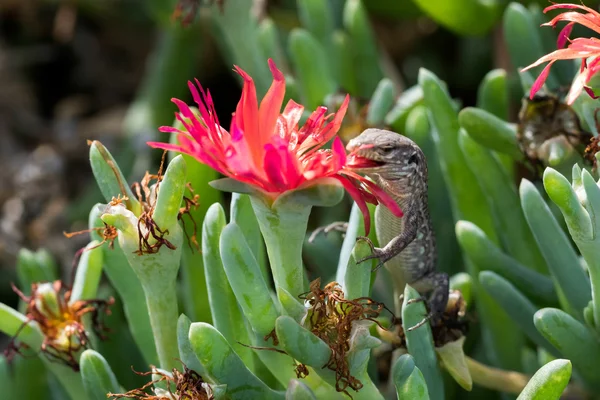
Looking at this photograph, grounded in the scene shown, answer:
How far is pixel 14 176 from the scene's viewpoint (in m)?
1.76

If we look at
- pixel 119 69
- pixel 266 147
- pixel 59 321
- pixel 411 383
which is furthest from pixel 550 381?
pixel 119 69

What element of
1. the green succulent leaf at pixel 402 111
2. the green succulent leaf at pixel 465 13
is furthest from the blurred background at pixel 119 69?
the green succulent leaf at pixel 402 111

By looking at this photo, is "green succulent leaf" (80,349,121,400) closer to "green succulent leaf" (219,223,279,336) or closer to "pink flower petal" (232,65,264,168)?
"green succulent leaf" (219,223,279,336)

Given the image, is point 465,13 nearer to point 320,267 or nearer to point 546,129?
point 546,129

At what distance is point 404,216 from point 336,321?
0.60ft

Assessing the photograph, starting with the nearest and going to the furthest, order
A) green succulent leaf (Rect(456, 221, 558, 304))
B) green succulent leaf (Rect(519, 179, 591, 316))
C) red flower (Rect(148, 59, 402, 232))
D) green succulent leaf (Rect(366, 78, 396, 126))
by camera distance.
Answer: red flower (Rect(148, 59, 402, 232)), green succulent leaf (Rect(519, 179, 591, 316)), green succulent leaf (Rect(456, 221, 558, 304)), green succulent leaf (Rect(366, 78, 396, 126))

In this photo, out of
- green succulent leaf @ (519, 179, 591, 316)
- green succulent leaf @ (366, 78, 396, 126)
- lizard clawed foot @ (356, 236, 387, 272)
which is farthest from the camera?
green succulent leaf @ (366, 78, 396, 126)

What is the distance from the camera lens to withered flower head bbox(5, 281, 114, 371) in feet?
3.18

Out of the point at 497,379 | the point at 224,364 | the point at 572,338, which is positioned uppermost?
the point at 224,364

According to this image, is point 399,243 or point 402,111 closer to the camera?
point 399,243

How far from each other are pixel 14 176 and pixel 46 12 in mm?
533

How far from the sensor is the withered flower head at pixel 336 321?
781 millimetres

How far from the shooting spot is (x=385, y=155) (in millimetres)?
871

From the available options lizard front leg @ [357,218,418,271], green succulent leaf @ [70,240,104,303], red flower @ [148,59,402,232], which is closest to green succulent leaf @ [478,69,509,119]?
lizard front leg @ [357,218,418,271]
